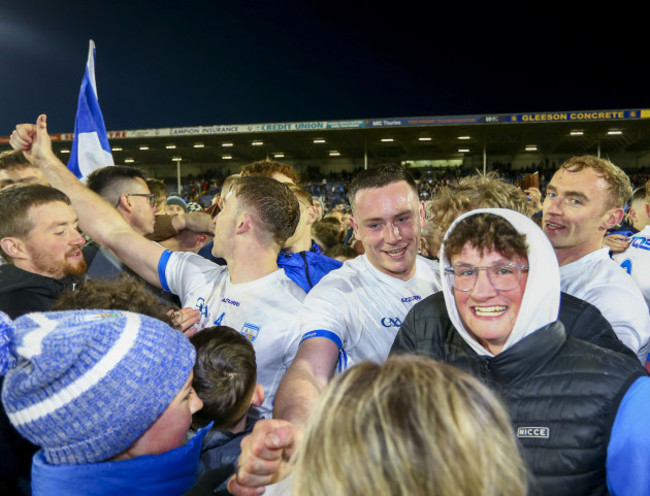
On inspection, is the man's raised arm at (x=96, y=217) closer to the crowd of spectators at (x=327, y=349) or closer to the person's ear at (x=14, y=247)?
the crowd of spectators at (x=327, y=349)

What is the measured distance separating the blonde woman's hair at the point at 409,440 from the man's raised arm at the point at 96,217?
2352 mm

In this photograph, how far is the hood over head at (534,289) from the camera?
171cm

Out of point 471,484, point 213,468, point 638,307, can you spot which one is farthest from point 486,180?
point 471,484

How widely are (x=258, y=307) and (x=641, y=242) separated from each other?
3.43 meters

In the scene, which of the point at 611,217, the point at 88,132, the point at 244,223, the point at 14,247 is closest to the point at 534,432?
the point at 244,223

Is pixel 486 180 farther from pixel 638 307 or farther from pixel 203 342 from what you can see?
pixel 203 342

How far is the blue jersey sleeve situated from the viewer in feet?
4.73

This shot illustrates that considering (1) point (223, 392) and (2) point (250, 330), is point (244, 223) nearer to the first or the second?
(2) point (250, 330)

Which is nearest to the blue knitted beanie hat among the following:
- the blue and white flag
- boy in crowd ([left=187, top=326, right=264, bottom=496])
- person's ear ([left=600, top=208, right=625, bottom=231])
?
boy in crowd ([left=187, top=326, right=264, bottom=496])

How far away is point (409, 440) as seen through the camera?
83cm

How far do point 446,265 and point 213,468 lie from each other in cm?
109

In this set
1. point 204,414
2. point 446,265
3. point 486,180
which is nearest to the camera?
point 204,414

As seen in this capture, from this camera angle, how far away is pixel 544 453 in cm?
160

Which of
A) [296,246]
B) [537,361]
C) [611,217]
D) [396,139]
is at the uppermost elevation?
[396,139]
